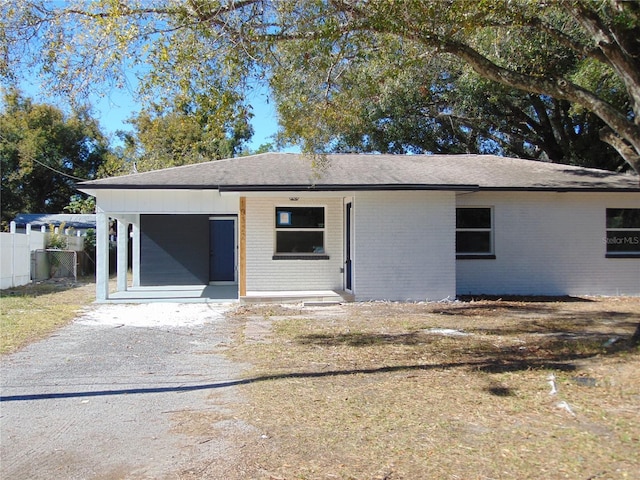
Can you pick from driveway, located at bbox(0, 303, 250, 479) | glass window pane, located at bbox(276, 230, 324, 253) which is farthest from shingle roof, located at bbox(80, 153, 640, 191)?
driveway, located at bbox(0, 303, 250, 479)

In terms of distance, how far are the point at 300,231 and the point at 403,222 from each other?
3.05 metres

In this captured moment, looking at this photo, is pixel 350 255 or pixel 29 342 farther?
pixel 350 255

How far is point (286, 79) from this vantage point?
362 inches

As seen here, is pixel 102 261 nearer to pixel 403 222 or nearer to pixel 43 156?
pixel 403 222

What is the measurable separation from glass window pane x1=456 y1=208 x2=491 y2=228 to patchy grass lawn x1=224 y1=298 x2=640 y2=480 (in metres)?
5.02

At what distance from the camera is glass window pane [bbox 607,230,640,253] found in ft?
50.6

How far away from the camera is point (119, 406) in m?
5.61

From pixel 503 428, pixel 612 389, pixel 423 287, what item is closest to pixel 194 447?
pixel 503 428

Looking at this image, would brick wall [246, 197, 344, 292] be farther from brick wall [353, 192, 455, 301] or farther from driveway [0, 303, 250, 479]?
driveway [0, 303, 250, 479]

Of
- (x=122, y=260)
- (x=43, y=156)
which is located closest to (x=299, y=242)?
(x=122, y=260)

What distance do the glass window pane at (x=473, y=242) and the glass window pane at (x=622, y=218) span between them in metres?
3.43

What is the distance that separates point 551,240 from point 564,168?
3133 millimetres

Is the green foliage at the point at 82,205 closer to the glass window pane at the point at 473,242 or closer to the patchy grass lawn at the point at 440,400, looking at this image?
the glass window pane at the point at 473,242

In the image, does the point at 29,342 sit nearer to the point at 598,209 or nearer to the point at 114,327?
the point at 114,327
